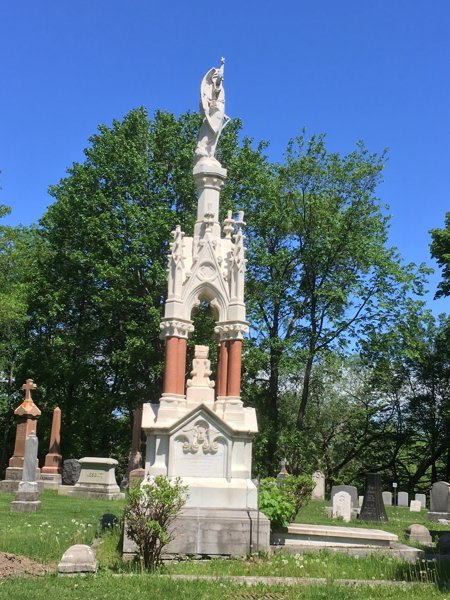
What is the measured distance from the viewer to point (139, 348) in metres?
24.5

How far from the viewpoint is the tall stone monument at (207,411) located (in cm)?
960

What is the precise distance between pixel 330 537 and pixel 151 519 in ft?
12.2

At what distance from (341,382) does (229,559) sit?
2798cm

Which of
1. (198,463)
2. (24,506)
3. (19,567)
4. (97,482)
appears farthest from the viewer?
(97,482)

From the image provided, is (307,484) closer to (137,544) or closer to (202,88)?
(137,544)

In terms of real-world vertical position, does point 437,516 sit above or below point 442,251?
below

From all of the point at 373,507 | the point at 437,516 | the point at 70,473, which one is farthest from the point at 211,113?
the point at 70,473

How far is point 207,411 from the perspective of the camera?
10.5 m

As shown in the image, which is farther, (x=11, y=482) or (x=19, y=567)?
(x=11, y=482)

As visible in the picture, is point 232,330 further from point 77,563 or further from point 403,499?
point 403,499

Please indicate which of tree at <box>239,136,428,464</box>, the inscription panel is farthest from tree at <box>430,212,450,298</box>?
the inscription panel

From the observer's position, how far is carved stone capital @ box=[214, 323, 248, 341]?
11539mm

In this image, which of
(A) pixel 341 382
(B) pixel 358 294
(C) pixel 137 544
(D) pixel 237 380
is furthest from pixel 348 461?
(C) pixel 137 544

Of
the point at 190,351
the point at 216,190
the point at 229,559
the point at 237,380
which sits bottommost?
the point at 229,559
